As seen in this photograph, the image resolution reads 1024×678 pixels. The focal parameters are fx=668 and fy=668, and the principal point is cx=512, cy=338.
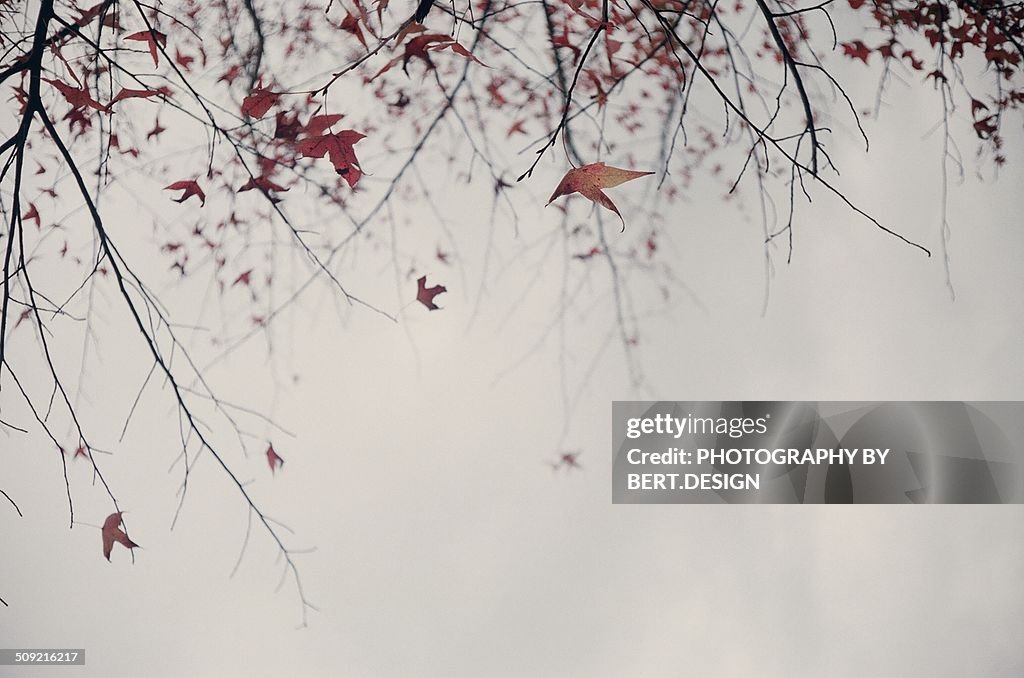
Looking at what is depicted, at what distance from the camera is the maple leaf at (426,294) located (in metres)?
1.25

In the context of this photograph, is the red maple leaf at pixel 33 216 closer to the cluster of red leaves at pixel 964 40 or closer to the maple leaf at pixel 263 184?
the maple leaf at pixel 263 184

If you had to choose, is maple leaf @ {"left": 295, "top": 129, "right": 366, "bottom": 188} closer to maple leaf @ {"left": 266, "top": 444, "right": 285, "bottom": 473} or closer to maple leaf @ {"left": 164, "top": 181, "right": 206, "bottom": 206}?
maple leaf @ {"left": 164, "top": 181, "right": 206, "bottom": 206}

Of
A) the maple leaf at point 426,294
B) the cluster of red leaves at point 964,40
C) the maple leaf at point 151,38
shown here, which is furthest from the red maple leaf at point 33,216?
the cluster of red leaves at point 964,40

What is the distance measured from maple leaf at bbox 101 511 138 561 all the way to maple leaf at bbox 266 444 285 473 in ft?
0.97

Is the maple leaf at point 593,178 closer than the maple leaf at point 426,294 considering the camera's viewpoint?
Yes

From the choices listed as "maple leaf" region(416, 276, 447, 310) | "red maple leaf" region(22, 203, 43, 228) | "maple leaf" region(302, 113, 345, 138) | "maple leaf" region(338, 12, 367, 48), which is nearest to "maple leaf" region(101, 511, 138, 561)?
"red maple leaf" region(22, 203, 43, 228)

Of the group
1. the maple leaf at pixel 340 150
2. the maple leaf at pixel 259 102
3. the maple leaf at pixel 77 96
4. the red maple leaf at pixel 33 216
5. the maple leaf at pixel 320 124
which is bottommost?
the red maple leaf at pixel 33 216

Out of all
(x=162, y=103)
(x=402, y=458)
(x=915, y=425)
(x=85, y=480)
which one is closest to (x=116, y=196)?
(x=162, y=103)

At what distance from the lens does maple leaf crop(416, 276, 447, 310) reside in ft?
4.09

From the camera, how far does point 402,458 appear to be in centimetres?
125

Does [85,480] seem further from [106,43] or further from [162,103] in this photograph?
[106,43]

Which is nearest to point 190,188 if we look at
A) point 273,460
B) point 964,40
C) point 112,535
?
point 273,460

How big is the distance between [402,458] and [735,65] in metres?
0.96

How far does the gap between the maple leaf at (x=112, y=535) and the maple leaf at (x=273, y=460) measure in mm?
296
